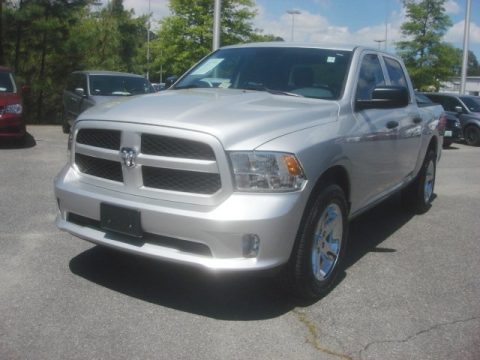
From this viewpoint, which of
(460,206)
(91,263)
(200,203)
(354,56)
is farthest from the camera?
(460,206)

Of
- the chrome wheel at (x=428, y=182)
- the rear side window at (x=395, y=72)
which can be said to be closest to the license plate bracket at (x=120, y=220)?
the rear side window at (x=395, y=72)

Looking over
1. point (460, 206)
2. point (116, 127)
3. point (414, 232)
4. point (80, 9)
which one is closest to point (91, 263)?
point (116, 127)

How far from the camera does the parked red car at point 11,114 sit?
35.1ft

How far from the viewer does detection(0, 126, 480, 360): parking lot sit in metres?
3.24

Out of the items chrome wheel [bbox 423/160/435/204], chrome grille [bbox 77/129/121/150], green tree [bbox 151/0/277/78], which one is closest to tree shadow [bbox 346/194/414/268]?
chrome wheel [bbox 423/160/435/204]

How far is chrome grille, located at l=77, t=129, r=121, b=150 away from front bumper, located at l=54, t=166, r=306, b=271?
0.37 meters

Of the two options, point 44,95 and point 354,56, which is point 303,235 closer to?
point 354,56

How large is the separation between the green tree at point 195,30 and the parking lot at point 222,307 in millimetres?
23666

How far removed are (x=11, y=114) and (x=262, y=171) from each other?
345 inches

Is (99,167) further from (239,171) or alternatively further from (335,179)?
(335,179)

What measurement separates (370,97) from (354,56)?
0.38 metres

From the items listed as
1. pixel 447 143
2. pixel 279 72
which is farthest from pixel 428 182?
pixel 447 143

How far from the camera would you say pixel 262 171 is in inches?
133

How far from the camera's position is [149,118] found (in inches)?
141
